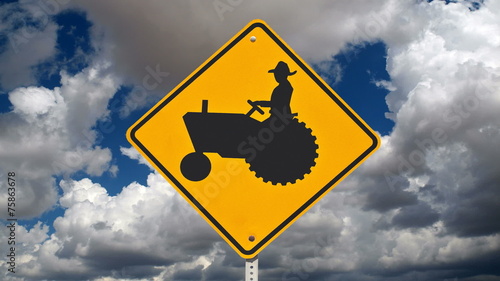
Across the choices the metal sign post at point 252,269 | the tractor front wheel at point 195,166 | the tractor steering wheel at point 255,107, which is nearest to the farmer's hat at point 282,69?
the tractor steering wheel at point 255,107

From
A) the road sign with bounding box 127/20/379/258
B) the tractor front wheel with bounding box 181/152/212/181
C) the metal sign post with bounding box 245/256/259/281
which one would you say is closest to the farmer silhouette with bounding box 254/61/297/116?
the road sign with bounding box 127/20/379/258

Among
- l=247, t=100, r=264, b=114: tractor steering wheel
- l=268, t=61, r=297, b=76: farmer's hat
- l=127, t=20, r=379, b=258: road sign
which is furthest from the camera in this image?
l=268, t=61, r=297, b=76: farmer's hat

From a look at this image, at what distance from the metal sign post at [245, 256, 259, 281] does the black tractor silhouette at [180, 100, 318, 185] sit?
0.66 metres

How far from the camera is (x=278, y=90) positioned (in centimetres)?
398

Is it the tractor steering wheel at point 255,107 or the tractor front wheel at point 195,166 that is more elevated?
the tractor steering wheel at point 255,107

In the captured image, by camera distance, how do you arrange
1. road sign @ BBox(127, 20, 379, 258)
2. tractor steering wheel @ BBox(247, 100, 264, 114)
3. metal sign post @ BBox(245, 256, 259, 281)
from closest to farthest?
metal sign post @ BBox(245, 256, 259, 281) → road sign @ BBox(127, 20, 379, 258) → tractor steering wheel @ BBox(247, 100, 264, 114)

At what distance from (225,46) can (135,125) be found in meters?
1.10

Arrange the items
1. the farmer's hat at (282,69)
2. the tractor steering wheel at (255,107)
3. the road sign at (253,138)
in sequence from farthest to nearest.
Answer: the farmer's hat at (282,69), the tractor steering wheel at (255,107), the road sign at (253,138)

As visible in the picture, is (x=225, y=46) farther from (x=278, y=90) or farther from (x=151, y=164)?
(x=151, y=164)

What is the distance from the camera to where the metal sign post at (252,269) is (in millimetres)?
3568

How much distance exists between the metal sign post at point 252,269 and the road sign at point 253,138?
57 millimetres

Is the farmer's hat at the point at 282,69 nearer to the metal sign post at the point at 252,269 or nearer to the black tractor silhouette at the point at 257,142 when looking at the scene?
the black tractor silhouette at the point at 257,142

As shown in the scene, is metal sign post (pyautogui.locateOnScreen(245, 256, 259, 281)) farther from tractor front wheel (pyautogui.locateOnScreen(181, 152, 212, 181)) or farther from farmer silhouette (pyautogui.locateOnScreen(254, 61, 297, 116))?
farmer silhouette (pyautogui.locateOnScreen(254, 61, 297, 116))

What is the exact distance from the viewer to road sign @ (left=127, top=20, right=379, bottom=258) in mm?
3701
